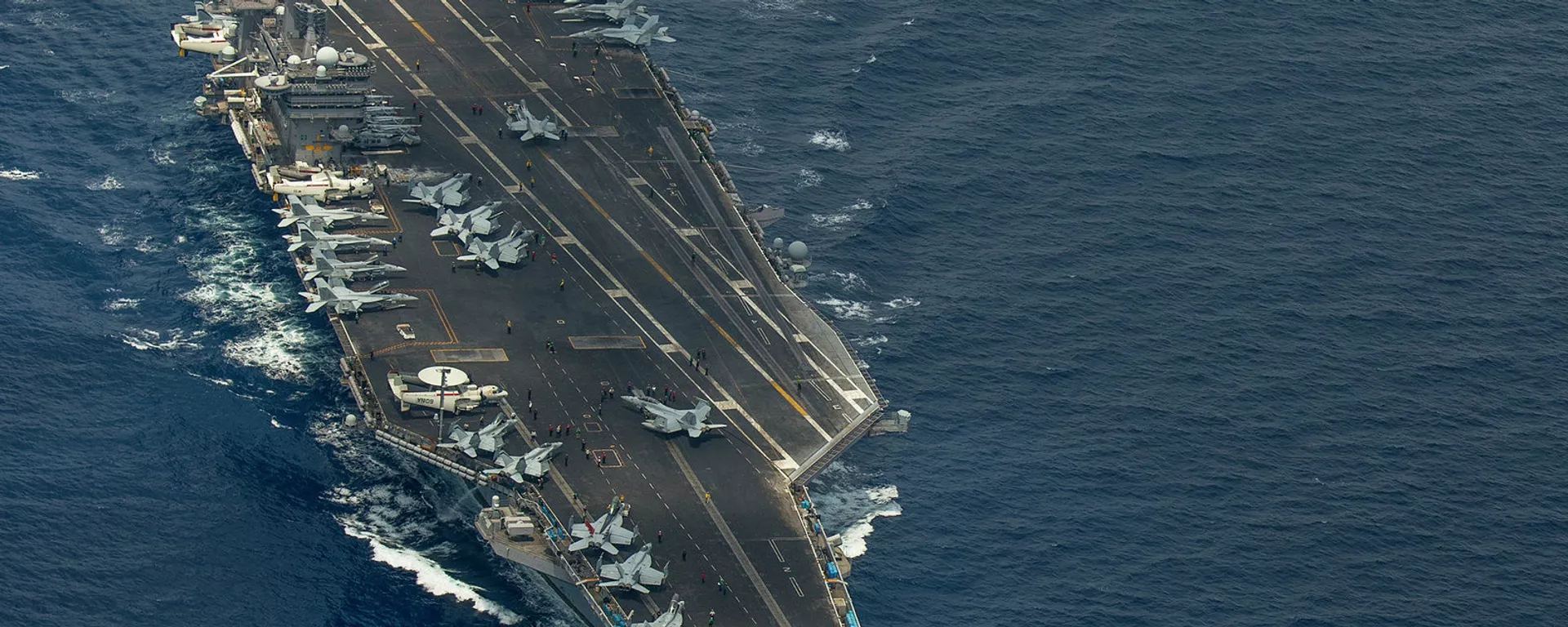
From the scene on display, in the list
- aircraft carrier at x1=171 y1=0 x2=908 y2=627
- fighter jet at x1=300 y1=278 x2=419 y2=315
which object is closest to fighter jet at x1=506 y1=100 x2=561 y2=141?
aircraft carrier at x1=171 y1=0 x2=908 y2=627

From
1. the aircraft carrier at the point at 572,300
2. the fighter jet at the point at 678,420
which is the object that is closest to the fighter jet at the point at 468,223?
the aircraft carrier at the point at 572,300

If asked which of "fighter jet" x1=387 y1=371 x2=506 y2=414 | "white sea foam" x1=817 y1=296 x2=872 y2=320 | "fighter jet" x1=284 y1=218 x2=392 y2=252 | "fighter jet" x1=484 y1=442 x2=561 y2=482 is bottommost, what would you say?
"white sea foam" x1=817 y1=296 x2=872 y2=320

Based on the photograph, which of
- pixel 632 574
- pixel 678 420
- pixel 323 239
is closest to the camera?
pixel 632 574

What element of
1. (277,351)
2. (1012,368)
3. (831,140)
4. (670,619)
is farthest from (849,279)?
(670,619)

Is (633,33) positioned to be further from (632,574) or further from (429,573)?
(632,574)

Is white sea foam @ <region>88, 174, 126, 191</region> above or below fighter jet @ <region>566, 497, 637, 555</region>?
below

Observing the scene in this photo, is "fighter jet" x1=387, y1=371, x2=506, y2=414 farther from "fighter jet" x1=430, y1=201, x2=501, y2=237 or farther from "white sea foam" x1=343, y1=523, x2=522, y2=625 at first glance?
"fighter jet" x1=430, y1=201, x2=501, y2=237
